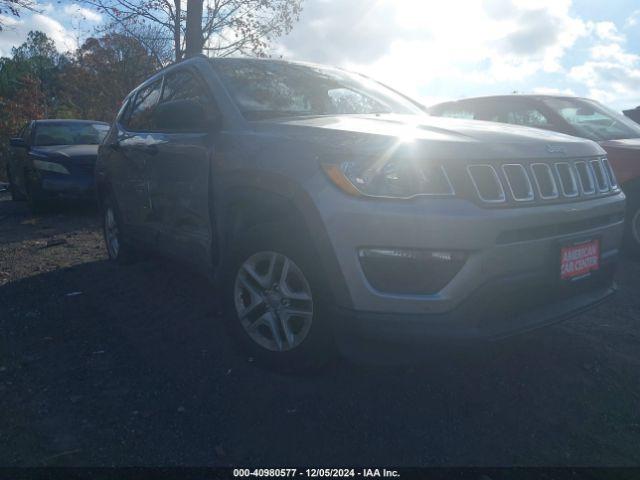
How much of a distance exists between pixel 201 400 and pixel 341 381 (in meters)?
0.75

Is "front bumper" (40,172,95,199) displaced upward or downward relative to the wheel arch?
downward

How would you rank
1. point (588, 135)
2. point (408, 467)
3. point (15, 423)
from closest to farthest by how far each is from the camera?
1. point (408, 467)
2. point (15, 423)
3. point (588, 135)

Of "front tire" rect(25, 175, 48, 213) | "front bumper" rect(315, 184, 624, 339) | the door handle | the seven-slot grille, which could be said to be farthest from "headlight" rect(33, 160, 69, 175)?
the seven-slot grille

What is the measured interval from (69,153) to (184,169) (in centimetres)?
613

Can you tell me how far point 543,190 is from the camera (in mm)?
2879

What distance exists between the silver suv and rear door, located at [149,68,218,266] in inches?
0.7

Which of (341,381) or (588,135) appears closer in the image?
(341,381)

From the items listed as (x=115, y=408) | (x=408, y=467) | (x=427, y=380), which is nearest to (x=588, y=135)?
(x=427, y=380)

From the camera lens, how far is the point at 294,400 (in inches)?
116

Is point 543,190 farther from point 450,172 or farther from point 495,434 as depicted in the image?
point 495,434

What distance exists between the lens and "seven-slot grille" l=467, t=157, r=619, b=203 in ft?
8.77

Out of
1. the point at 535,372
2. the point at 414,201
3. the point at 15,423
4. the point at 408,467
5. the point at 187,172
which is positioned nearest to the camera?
the point at 408,467

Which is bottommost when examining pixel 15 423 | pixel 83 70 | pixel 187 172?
pixel 15 423

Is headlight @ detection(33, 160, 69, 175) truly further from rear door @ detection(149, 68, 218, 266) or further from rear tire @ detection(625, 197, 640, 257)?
rear tire @ detection(625, 197, 640, 257)
